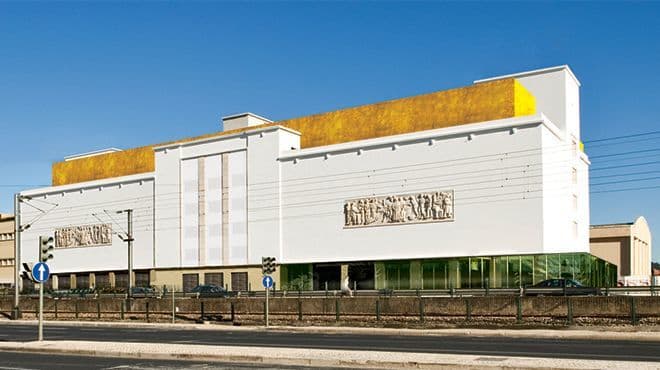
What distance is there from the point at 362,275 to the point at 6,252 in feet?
199

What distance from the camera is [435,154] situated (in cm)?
6353

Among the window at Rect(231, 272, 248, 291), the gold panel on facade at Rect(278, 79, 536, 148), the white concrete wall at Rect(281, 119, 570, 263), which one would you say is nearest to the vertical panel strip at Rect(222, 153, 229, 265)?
the window at Rect(231, 272, 248, 291)

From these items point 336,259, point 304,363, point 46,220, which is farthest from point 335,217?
point 304,363

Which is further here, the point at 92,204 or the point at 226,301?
the point at 92,204

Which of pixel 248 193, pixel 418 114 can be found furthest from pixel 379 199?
pixel 248 193

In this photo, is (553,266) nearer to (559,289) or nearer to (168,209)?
(559,289)

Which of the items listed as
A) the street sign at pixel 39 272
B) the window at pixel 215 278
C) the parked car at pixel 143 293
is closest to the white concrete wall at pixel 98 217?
the window at pixel 215 278

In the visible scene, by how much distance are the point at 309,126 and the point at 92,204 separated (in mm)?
30796

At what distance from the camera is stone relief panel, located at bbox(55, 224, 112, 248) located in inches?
3435

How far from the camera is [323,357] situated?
19.1m

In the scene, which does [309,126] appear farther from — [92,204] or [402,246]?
[92,204]

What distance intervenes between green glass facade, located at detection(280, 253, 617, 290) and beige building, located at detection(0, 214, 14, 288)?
6099cm

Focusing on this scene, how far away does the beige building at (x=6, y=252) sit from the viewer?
103 m

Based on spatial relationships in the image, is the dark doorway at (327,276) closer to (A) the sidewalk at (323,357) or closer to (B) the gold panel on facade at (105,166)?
(B) the gold panel on facade at (105,166)
